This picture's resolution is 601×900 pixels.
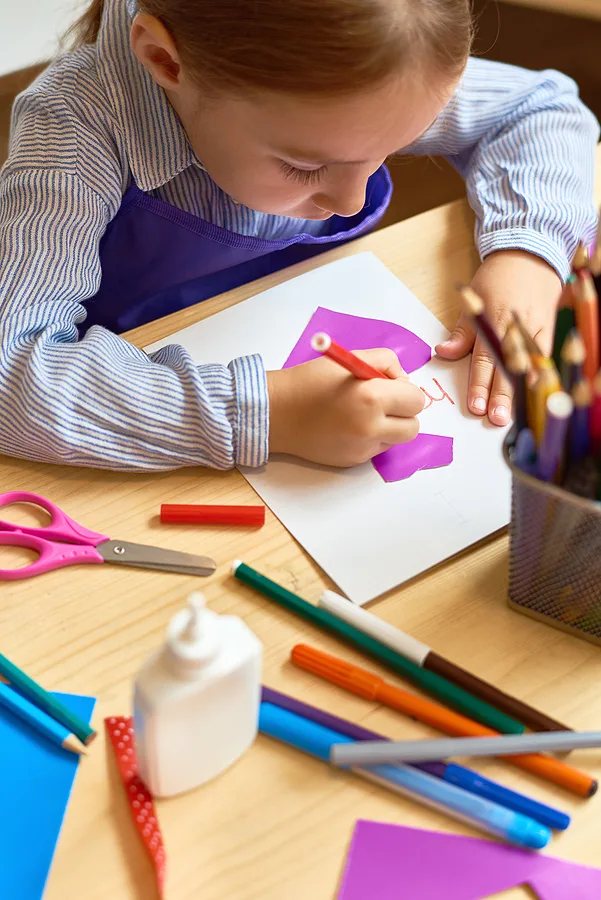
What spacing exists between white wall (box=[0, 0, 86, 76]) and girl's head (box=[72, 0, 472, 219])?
82 cm

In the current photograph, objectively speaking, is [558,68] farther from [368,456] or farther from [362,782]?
[362,782]

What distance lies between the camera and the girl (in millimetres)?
Answer: 542

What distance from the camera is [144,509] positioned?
0.56 metres

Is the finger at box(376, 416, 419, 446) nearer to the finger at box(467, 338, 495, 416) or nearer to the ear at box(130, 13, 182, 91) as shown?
the finger at box(467, 338, 495, 416)

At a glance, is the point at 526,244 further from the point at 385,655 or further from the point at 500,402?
the point at 385,655

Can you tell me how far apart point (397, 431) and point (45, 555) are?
0.79 feet

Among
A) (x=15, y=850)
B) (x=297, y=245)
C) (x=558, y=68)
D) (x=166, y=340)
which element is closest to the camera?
(x=15, y=850)

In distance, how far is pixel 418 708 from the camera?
46 centimetres

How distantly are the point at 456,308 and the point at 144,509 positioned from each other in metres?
0.30

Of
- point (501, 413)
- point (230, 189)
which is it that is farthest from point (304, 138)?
point (501, 413)

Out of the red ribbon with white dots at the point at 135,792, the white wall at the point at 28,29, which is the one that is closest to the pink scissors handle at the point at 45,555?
the red ribbon with white dots at the point at 135,792

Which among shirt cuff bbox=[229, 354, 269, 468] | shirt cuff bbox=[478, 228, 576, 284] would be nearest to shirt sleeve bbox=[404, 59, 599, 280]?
shirt cuff bbox=[478, 228, 576, 284]

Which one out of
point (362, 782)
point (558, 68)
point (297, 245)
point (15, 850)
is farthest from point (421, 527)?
point (558, 68)

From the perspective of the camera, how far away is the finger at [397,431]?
58cm
